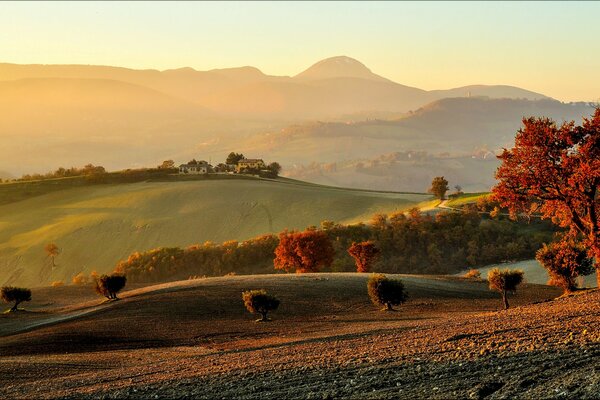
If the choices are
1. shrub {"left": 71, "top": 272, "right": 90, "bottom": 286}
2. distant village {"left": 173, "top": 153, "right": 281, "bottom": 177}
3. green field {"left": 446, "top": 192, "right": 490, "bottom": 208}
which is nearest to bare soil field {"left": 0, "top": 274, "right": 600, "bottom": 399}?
→ shrub {"left": 71, "top": 272, "right": 90, "bottom": 286}

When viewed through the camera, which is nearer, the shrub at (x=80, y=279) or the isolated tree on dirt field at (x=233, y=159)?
the shrub at (x=80, y=279)

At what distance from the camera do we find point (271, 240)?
302ft

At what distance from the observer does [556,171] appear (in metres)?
36.8

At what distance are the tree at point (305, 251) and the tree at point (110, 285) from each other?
22.1 m

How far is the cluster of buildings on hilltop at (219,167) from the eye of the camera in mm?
154375

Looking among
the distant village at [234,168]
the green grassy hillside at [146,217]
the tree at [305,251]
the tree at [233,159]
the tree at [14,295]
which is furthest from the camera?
the tree at [233,159]

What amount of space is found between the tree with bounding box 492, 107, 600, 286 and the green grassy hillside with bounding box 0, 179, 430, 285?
70423mm

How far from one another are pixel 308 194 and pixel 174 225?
24874 millimetres

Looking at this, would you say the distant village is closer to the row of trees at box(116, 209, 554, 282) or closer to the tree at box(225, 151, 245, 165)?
the tree at box(225, 151, 245, 165)

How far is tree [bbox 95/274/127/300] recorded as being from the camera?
5162cm

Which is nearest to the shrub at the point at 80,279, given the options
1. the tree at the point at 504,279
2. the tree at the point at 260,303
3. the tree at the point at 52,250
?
the tree at the point at 52,250

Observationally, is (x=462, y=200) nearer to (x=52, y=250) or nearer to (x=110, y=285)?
(x=52, y=250)

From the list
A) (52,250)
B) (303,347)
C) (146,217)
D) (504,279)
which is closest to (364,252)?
(504,279)

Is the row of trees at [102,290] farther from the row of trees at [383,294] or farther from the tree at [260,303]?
the tree at [260,303]
